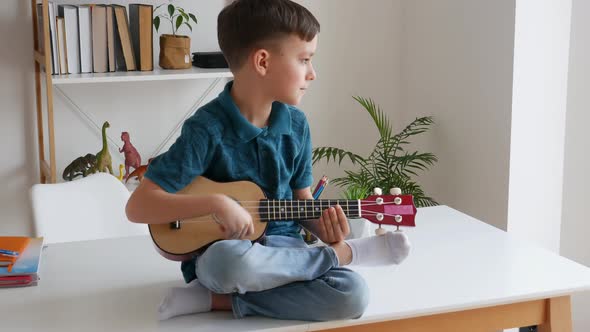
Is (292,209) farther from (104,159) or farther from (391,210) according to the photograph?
(104,159)

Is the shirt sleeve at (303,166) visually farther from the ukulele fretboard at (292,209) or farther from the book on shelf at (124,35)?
the book on shelf at (124,35)

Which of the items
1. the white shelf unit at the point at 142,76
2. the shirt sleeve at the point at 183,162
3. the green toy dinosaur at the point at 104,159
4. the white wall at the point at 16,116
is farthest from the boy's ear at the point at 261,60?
the white wall at the point at 16,116

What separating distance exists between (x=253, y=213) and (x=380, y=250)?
26 cm

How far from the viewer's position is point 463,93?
2971 millimetres

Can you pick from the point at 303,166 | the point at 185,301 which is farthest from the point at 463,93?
the point at 185,301

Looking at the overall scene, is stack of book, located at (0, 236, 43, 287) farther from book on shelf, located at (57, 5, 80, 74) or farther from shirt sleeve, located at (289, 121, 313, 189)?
book on shelf, located at (57, 5, 80, 74)

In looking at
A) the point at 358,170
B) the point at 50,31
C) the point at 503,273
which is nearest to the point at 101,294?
the point at 503,273

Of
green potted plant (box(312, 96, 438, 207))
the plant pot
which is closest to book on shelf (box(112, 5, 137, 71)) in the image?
the plant pot

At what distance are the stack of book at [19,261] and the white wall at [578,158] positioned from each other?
179 centimetres

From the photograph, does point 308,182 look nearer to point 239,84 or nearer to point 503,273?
point 239,84

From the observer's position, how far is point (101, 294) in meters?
1.56

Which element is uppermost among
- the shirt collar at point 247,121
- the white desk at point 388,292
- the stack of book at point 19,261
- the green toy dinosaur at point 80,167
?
the shirt collar at point 247,121

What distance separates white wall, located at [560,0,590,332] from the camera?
265cm

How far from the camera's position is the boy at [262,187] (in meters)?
1.45
